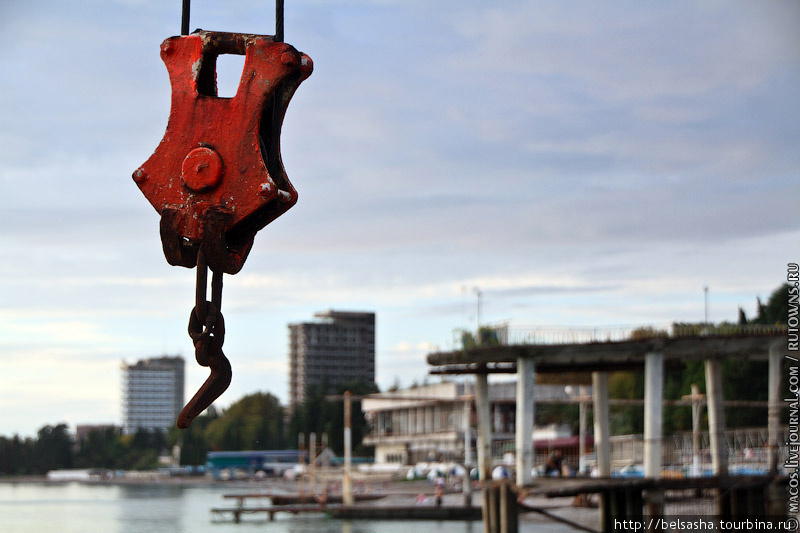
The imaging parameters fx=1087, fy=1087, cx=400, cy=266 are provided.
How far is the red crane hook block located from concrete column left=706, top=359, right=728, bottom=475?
71.2ft

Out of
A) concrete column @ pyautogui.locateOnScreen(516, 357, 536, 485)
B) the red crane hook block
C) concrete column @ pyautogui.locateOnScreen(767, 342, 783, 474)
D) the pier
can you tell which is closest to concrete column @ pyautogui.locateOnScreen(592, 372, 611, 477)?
the pier

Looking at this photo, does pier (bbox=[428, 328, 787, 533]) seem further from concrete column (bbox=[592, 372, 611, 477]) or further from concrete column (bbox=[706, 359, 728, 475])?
concrete column (bbox=[592, 372, 611, 477])

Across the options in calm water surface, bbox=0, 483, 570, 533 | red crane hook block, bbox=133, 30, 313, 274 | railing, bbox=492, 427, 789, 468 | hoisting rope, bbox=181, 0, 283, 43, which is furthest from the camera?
calm water surface, bbox=0, 483, 570, 533

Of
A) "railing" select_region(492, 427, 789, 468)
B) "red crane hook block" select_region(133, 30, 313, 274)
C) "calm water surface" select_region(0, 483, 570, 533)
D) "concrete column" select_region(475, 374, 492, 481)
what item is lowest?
"calm water surface" select_region(0, 483, 570, 533)

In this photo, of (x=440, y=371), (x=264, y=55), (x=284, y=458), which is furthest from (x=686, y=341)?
(x=284, y=458)

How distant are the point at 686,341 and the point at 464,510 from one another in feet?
81.7

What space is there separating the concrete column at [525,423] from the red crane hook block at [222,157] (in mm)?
18792

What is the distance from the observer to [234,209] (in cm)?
507

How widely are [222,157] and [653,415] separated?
784 inches

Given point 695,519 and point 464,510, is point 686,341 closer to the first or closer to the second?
point 695,519

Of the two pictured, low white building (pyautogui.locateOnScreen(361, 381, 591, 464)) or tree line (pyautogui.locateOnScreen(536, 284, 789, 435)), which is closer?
tree line (pyautogui.locateOnScreen(536, 284, 789, 435))

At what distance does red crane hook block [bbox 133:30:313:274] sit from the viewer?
507 cm

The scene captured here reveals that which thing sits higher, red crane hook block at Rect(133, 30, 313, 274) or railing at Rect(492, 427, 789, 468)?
red crane hook block at Rect(133, 30, 313, 274)

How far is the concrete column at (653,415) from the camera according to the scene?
920 inches
